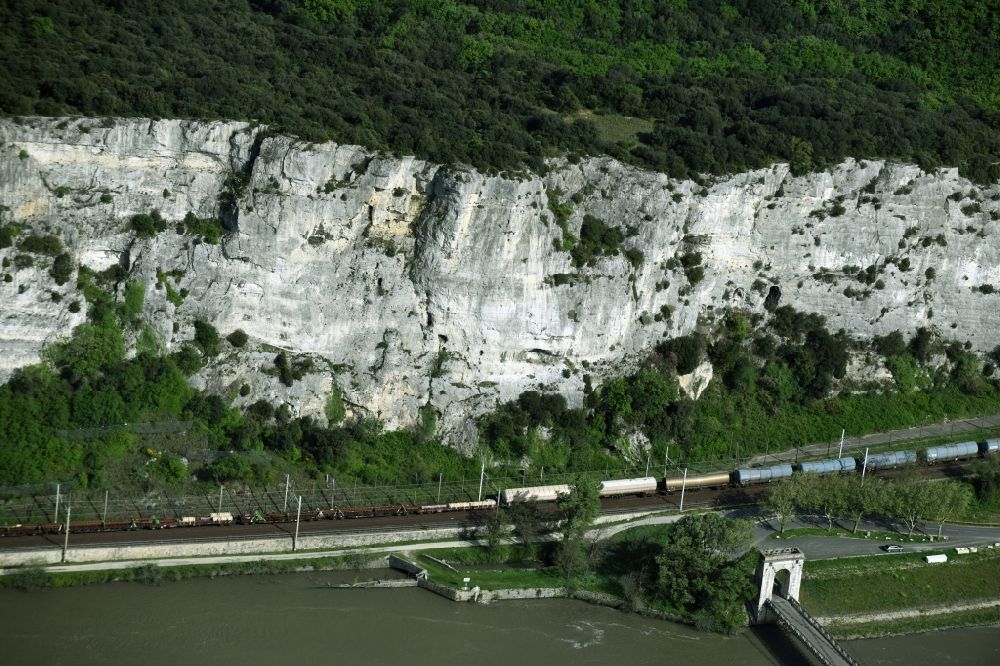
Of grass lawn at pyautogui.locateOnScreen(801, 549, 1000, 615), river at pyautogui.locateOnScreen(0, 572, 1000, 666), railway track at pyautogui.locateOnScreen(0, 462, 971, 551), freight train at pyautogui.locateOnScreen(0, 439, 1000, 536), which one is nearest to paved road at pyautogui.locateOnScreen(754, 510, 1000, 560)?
grass lawn at pyautogui.locateOnScreen(801, 549, 1000, 615)

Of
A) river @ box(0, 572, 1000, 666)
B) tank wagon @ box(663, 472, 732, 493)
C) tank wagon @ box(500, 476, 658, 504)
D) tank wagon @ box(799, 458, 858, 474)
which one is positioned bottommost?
river @ box(0, 572, 1000, 666)

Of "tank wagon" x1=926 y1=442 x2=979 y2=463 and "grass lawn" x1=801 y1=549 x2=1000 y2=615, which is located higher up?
"tank wagon" x1=926 y1=442 x2=979 y2=463

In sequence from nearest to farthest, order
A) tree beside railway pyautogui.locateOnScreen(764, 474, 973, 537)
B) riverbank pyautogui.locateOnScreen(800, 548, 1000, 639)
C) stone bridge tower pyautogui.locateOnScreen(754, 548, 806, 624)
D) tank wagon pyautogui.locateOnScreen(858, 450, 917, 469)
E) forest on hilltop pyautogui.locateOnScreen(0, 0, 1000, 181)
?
stone bridge tower pyautogui.locateOnScreen(754, 548, 806, 624) < riverbank pyautogui.locateOnScreen(800, 548, 1000, 639) < tree beside railway pyautogui.locateOnScreen(764, 474, 973, 537) < forest on hilltop pyautogui.locateOnScreen(0, 0, 1000, 181) < tank wagon pyautogui.locateOnScreen(858, 450, 917, 469)

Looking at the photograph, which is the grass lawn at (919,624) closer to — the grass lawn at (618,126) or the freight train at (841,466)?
the freight train at (841,466)

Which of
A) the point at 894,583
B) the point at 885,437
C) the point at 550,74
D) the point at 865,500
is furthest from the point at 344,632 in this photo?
the point at 550,74

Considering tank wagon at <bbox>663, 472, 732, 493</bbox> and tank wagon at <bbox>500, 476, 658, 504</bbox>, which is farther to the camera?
tank wagon at <bbox>663, 472, 732, 493</bbox>

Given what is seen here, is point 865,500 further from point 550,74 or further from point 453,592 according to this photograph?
point 550,74

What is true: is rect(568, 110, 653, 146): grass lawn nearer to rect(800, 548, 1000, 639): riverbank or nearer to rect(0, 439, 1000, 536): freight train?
rect(0, 439, 1000, 536): freight train

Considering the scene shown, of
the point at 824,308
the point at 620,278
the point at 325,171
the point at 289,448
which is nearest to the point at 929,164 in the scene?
the point at 824,308
